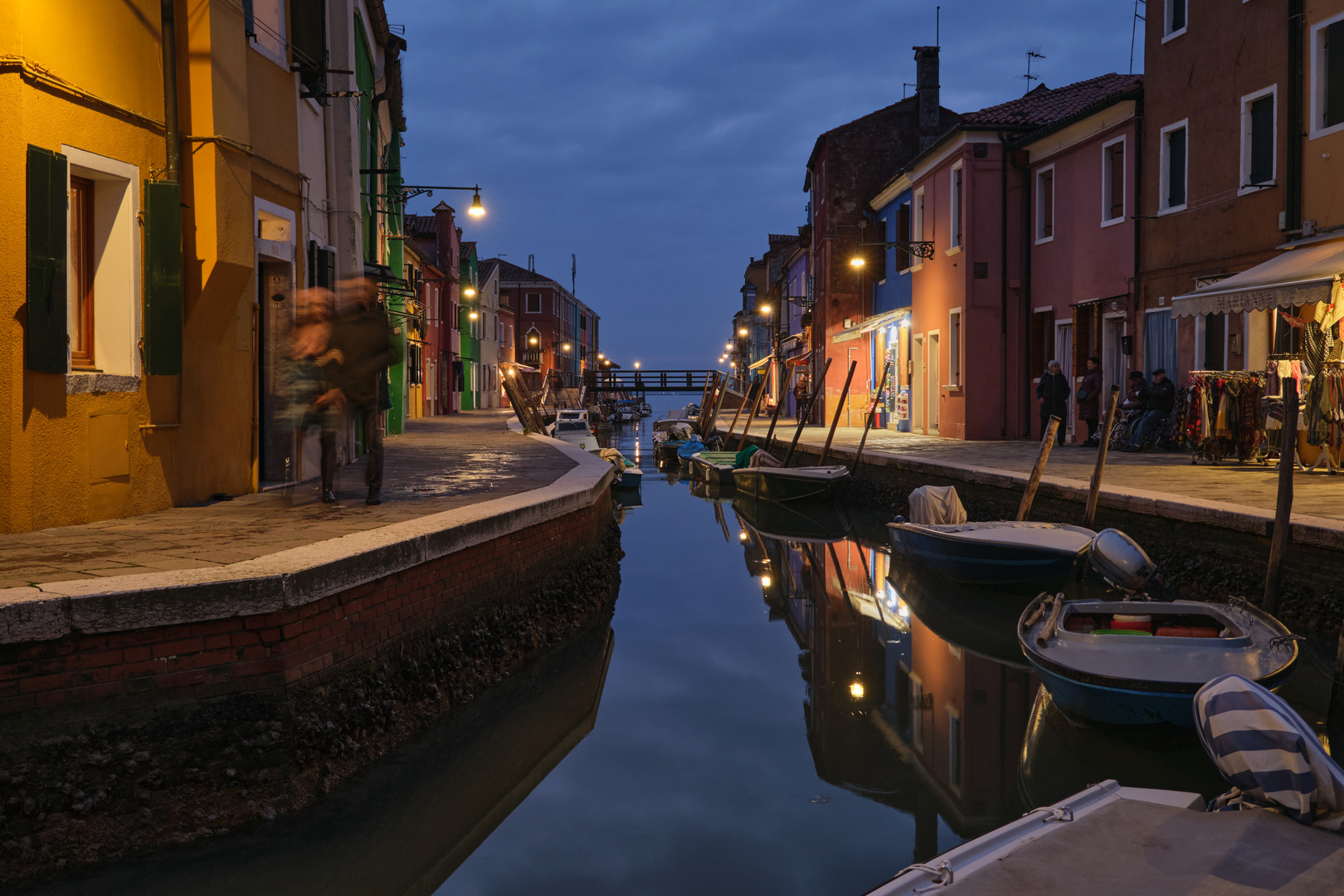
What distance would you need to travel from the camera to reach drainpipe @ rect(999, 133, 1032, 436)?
20.5 meters

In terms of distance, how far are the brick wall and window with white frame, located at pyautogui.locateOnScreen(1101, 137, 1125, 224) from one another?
49.3ft

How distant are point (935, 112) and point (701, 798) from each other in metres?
27.8

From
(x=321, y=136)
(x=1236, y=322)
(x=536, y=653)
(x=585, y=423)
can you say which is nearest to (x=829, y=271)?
(x=585, y=423)

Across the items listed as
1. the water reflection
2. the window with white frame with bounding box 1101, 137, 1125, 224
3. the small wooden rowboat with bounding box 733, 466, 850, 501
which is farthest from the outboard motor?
the window with white frame with bounding box 1101, 137, 1125, 224

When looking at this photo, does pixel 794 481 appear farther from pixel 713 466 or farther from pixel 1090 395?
pixel 1090 395

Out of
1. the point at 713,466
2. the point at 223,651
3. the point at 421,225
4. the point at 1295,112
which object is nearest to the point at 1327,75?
the point at 1295,112

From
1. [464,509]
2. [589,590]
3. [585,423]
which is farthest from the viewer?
[585,423]

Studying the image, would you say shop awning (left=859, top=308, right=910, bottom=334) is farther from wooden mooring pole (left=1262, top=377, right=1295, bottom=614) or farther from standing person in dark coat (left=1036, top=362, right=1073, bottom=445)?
wooden mooring pole (left=1262, top=377, right=1295, bottom=614)

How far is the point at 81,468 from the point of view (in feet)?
21.7

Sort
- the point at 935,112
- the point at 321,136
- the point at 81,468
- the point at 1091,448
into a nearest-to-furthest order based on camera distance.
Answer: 1. the point at 81,468
2. the point at 321,136
3. the point at 1091,448
4. the point at 935,112

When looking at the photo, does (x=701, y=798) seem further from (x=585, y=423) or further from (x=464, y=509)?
(x=585, y=423)

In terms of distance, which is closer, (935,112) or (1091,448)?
(1091,448)

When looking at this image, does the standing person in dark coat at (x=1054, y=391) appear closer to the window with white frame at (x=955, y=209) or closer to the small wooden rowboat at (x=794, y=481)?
the small wooden rowboat at (x=794, y=481)

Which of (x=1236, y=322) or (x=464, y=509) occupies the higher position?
(x=1236, y=322)
